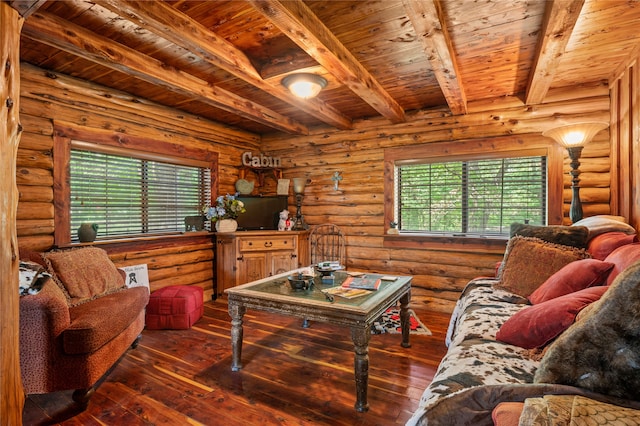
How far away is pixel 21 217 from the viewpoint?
2.73 m

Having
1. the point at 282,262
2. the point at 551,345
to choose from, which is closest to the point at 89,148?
the point at 282,262

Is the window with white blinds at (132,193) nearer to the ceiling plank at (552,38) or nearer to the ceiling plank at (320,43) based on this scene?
the ceiling plank at (320,43)

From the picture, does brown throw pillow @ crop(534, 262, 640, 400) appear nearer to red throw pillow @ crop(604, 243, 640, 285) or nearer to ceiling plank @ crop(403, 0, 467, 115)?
red throw pillow @ crop(604, 243, 640, 285)

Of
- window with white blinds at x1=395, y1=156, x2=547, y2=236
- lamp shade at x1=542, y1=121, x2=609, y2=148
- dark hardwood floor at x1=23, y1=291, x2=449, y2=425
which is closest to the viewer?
dark hardwood floor at x1=23, y1=291, x2=449, y2=425

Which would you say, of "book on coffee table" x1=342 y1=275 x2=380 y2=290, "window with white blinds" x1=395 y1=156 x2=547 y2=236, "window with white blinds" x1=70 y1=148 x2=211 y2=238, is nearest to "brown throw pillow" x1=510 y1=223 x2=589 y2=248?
"window with white blinds" x1=395 y1=156 x2=547 y2=236

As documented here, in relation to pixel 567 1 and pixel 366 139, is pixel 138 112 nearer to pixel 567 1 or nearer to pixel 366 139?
pixel 366 139

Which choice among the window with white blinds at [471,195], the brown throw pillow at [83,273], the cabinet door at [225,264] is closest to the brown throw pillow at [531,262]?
the window with white blinds at [471,195]

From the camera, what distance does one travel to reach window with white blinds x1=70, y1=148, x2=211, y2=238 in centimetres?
323

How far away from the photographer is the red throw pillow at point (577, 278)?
5.87 ft

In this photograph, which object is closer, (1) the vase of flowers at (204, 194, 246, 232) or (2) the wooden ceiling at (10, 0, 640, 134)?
(2) the wooden ceiling at (10, 0, 640, 134)

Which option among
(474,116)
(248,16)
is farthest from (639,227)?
(248,16)

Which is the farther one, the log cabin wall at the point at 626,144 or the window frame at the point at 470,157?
the window frame at the point at 470,157

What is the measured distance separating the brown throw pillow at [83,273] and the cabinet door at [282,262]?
1.84 m

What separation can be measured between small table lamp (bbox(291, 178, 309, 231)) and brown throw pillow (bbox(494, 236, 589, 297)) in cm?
278
